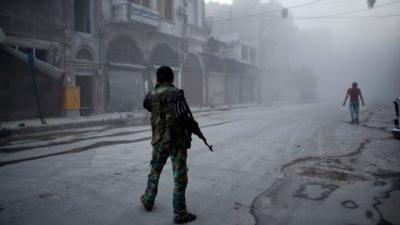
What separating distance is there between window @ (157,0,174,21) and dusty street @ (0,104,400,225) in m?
20.4

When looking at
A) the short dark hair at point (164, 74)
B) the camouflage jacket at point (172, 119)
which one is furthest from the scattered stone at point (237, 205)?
the short dark hair at point (164, 74)

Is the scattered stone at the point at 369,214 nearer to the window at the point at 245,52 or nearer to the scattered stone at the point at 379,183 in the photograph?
the scattered stone at the point at 379,183

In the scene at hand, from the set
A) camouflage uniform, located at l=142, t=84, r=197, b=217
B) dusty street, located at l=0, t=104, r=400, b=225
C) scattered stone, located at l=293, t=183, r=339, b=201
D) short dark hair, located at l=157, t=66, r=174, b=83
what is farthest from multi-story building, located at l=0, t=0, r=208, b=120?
scattered stone, located at l=293, t=183, r=339, b=201

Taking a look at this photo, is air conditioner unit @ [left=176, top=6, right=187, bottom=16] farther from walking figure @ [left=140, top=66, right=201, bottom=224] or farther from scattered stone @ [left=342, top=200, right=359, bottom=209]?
scattered stone @ [left=342, top=200, right=359, bottom=209]

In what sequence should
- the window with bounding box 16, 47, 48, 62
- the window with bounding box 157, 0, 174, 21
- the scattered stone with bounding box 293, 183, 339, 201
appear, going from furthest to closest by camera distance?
the window with bounding box 157, 0, 174, 21, the window with bounding box 16, 47, 48, 62, the scattered stone with bounding box 293, 183, 339, 201

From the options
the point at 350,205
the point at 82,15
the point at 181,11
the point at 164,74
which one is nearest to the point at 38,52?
the point at 82,15

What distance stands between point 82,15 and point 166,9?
864cm

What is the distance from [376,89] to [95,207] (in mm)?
95559

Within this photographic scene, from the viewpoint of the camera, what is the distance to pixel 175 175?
3.51 meters

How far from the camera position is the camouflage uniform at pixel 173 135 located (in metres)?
3.51

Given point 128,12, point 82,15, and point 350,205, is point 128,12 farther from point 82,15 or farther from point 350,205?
point 350,205

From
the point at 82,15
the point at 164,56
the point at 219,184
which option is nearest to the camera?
the point at 219,184

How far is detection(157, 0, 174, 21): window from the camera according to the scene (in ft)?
87.3

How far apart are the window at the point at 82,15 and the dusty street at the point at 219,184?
13688mm
